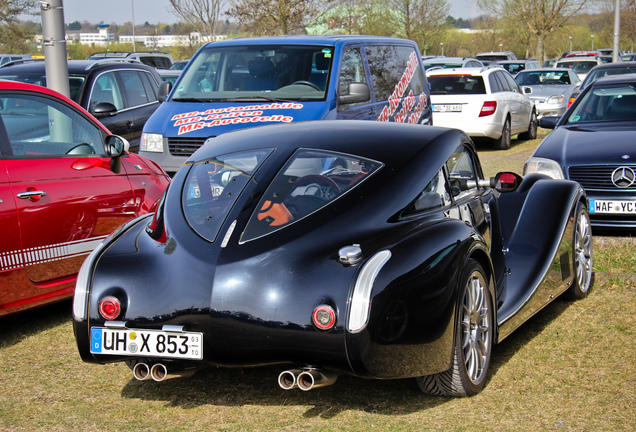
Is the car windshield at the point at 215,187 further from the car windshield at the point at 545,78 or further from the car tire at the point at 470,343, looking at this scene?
the car windshield at the point at 545,78

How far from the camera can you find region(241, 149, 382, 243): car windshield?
12.1ft

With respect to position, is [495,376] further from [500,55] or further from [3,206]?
[500,55]

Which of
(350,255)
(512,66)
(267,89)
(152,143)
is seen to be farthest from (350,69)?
(512,66)

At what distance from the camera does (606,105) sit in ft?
28.4

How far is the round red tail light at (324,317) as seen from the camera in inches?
128

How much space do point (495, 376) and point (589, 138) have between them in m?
4.34

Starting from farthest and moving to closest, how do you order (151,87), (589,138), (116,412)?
(151,87) < (589,138) < (116,412)

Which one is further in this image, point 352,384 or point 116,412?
point 352,384

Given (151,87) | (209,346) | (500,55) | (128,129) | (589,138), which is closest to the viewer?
(209,346)

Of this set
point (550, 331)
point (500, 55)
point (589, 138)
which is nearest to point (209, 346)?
point (550, 331)

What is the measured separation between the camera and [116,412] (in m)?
3.79

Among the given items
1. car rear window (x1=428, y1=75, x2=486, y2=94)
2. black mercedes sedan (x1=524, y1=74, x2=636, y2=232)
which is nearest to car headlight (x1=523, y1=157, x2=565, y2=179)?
black mercedes sedan (x1=524, y1=74, x2=636, y2=232)

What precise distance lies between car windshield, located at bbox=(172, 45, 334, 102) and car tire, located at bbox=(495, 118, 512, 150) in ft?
26.6

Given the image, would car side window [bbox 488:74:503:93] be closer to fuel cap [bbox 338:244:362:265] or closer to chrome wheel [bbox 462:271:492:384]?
chrome wheel [bbox 462:271:492:384]
